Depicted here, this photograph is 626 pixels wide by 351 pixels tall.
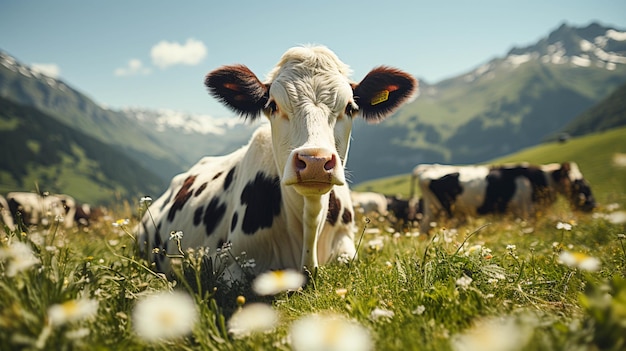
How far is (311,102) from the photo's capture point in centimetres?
391

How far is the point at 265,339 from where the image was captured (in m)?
2.05

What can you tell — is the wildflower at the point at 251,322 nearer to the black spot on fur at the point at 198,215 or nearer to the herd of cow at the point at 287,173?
the herd of cow at the point at 287,173

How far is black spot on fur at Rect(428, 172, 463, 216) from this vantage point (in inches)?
583

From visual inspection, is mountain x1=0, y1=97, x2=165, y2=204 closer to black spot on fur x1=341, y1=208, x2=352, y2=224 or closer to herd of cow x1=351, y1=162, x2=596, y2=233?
herd of cow x1=351, y1=162, x2=596, y2=233

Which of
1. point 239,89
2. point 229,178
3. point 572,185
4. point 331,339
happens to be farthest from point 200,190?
point 572,185

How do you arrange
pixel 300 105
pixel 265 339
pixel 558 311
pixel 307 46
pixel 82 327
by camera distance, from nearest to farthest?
pixel 82 327 → pixel 265 339 → pixel 558 311 → pixel 300 105 → pixel 307 46

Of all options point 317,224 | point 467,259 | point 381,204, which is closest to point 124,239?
point 317,224

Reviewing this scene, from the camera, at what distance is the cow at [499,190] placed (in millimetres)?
14133

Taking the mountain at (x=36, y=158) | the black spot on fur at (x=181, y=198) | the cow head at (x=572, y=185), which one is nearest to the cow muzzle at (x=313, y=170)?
the black spot on fur at (x=181, y=198)

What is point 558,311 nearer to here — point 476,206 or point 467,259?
point 467,259

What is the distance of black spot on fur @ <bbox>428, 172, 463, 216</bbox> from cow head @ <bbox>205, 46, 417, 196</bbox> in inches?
418

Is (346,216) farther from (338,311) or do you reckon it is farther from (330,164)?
(338,311)

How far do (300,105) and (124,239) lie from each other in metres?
4.14

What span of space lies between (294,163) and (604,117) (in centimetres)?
18893
